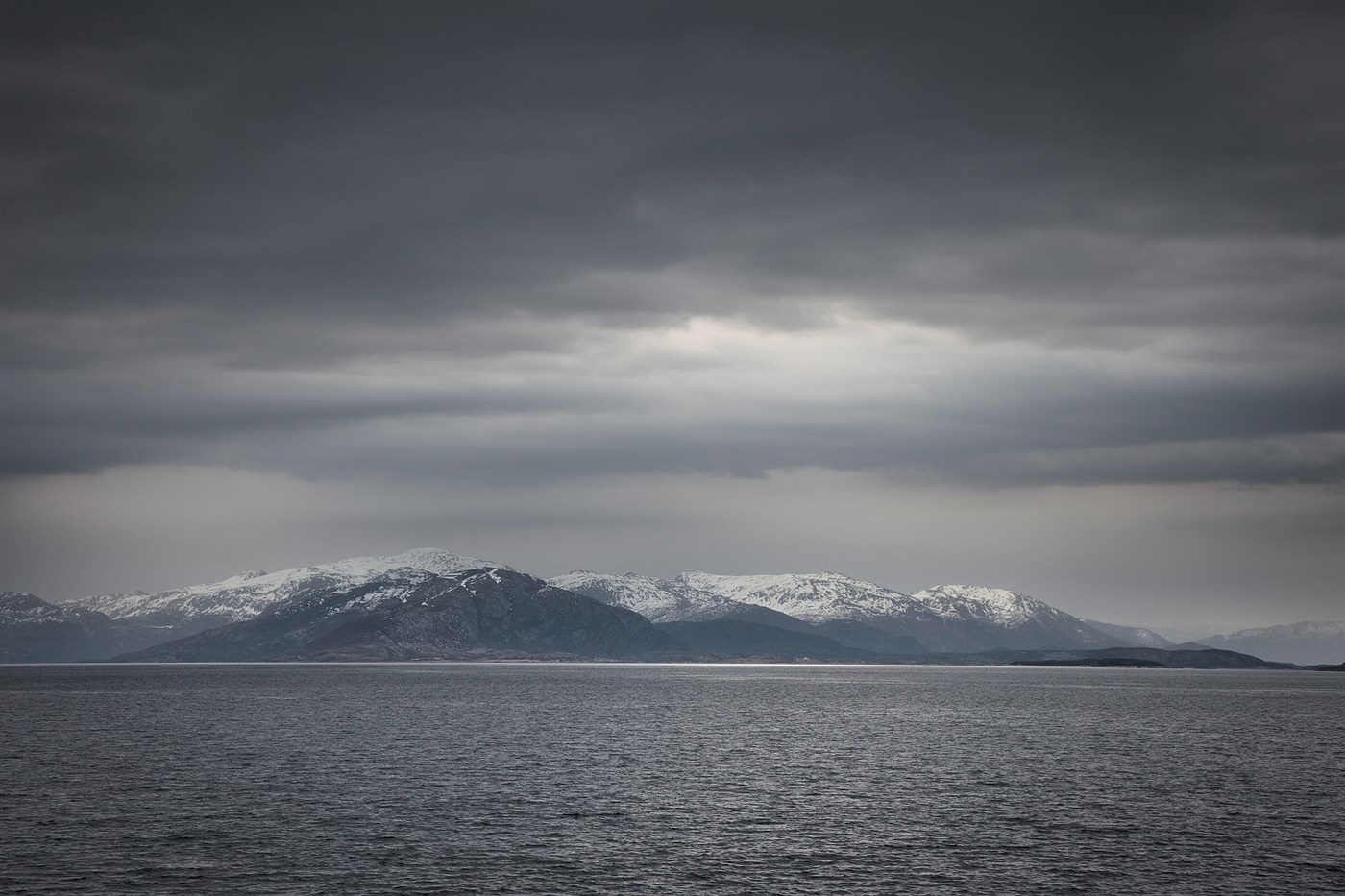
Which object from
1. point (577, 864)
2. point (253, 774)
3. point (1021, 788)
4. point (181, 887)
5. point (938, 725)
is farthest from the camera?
point (938, 725)

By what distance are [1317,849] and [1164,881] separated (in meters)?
17.3

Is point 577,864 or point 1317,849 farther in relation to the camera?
point 1317,849

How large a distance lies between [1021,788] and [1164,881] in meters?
40.3

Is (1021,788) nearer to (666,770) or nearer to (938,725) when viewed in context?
(666,770)

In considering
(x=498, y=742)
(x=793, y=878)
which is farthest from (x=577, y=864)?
(x=498, y=742)

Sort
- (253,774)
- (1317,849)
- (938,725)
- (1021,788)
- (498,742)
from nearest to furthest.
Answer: (1317,849) → (1021,788) → (253,774) → (498,742) → (938,725)

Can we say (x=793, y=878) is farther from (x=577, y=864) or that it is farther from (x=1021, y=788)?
(x=1021, y=788)

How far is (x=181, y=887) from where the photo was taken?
219ft

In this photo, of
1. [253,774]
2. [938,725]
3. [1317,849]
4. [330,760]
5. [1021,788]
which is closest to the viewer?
[1317,849]

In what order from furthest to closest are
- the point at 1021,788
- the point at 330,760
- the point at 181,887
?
the point at 330,760 < the point at 1021,788 < the point at 181,887

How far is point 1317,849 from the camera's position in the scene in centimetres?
7981

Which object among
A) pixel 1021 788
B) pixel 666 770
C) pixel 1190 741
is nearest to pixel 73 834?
pixel 666 770

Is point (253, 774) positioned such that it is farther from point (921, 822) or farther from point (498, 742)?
point (921, 822)

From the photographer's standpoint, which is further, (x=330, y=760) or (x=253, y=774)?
(x=330, y=760)
